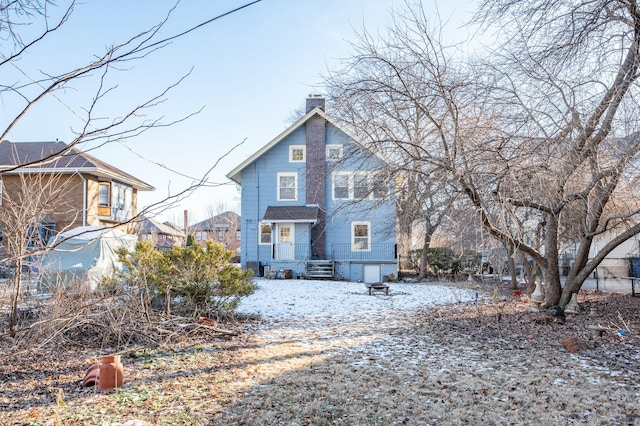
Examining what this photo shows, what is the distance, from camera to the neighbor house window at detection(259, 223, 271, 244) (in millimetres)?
21703

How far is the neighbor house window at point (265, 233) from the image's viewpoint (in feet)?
71.2

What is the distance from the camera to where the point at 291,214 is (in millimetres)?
20594

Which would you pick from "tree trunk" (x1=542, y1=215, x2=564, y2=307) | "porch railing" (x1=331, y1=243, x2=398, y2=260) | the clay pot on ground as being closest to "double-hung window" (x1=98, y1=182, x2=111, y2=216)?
"porch railing" (x1=331, y1=243, x2=398, y2=260)

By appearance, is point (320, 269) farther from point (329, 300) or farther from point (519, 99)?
point (519, 99)

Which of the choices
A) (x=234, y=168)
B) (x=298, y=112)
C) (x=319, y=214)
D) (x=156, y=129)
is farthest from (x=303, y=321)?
(x=298, y=112)

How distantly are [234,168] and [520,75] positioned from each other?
51.9 ft

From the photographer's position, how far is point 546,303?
33.5ft

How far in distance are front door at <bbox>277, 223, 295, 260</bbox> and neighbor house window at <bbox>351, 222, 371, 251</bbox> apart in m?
2.95

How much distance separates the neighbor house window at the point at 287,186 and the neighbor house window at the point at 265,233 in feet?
4.92

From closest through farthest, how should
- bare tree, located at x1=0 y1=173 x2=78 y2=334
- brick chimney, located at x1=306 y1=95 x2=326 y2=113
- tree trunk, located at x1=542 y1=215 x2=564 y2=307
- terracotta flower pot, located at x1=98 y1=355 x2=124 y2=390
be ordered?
bare tree, located at x1=0 y1=173 x2=78 y2=334
terracotta flower pot, located at x1=98 y1=355 x2=124 y2=390
tree trunk, located at x1=542 y1=215 x2=564 y2=307
brick chimney, located at x1=306 y1=95 x2=326 y2=113

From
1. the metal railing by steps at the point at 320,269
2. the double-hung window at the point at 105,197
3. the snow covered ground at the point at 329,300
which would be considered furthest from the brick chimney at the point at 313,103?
the double-hung window at the point at 105,197

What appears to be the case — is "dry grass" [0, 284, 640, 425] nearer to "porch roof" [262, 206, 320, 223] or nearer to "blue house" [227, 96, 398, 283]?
"porch roof" [262, 206, 320, 223]

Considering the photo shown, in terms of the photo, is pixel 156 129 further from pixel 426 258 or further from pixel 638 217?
pixel 426 258

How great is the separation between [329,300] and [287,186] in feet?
31.9
